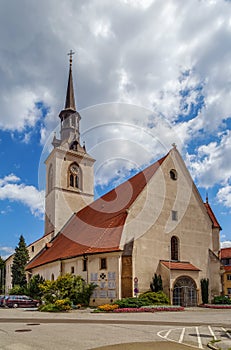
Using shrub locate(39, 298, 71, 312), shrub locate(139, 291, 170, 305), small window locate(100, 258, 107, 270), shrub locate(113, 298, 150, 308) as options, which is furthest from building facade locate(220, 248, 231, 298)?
shrub locate(39, 298, 71, 312)

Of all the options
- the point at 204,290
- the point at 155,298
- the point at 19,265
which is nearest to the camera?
the point at 155,298

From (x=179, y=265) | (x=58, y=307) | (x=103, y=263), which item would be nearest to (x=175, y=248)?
(x=179, y=265)

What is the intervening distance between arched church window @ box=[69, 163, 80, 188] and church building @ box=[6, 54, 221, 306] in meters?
7.35

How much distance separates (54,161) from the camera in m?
51.8

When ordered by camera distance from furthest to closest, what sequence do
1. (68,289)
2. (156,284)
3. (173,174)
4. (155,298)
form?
(173,174)
(156,284)
(68,289)
(155,298)

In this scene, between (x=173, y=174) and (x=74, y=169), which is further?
(x=74, y=169)

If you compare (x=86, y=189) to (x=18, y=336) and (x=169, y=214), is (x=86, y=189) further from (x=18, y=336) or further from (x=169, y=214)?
(x=18, y=336)

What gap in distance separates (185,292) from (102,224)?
32.1ft

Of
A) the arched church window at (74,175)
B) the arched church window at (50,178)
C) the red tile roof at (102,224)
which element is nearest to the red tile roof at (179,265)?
the red tile roof at (102,224)

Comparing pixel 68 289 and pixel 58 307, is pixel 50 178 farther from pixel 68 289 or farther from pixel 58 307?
pixel 58 307

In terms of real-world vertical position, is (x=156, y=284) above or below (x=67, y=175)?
below

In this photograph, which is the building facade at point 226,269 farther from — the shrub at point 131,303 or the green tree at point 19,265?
the shrub at point 131,303

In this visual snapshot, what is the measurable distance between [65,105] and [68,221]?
Result: 18.3 m

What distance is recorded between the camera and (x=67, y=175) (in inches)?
2030
